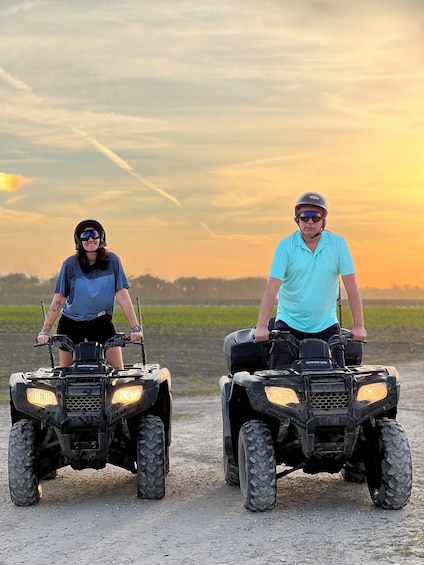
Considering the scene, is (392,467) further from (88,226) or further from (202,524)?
(88,226)

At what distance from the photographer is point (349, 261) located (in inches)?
314

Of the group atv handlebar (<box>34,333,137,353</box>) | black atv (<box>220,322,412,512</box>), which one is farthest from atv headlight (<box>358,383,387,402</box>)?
atv handlebar (<box>34,333,137,353</box>)

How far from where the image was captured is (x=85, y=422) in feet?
26.5

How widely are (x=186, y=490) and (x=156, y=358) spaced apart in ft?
75.6

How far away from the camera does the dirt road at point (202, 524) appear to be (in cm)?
666

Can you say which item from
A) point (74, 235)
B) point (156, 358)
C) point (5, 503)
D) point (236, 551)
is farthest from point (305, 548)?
point (156, 358)

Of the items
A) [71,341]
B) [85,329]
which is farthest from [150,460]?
[85,329]

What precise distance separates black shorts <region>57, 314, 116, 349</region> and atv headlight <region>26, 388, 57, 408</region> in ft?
2.55

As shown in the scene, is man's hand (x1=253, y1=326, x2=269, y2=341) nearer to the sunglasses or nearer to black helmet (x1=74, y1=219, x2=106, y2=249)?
the sunglasses

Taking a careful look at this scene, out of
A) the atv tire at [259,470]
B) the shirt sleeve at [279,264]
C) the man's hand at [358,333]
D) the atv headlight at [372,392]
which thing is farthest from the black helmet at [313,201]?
the atv tire at [259,470]

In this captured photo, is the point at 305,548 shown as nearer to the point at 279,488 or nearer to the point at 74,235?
the point at 279,488

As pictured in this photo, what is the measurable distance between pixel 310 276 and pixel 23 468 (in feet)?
9.68

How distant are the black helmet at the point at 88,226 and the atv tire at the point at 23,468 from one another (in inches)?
67.9

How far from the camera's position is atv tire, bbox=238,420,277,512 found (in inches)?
302
